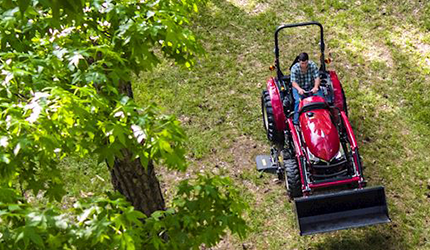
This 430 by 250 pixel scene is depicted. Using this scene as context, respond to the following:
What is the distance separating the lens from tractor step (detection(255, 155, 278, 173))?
795cm

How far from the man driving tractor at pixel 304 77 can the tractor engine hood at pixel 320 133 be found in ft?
1.46

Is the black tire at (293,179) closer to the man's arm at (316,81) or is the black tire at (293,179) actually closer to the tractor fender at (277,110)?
the tractor fender at (277,110)

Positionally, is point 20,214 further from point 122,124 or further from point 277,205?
point 277,205

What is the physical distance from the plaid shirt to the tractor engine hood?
64cm

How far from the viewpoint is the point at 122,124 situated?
3.60 meters

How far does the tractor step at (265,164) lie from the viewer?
795 cm

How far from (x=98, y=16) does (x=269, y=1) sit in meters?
8.03

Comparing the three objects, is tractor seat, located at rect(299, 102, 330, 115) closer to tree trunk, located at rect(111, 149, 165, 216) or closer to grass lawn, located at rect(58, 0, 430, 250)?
grass lawn, located at rect(58, 0, 430, 250)

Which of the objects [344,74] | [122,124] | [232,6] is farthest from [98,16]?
[232,6]

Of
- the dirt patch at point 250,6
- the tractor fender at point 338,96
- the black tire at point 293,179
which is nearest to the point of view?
the black tire at point 293,179

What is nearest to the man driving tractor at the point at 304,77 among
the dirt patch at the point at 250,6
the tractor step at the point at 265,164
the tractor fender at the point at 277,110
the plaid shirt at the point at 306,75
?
the plaid shirt at the point at 306,75

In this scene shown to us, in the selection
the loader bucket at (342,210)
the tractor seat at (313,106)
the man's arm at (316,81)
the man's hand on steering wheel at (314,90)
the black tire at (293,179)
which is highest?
the man's arm at (316,81)

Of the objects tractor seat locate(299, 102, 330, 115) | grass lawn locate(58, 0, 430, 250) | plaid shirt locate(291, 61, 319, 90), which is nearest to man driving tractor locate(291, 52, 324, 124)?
plaid shirt locate(291, 61, 319, 90)

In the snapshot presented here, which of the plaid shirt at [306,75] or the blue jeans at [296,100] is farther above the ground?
the plaid shirt at [306,75]
